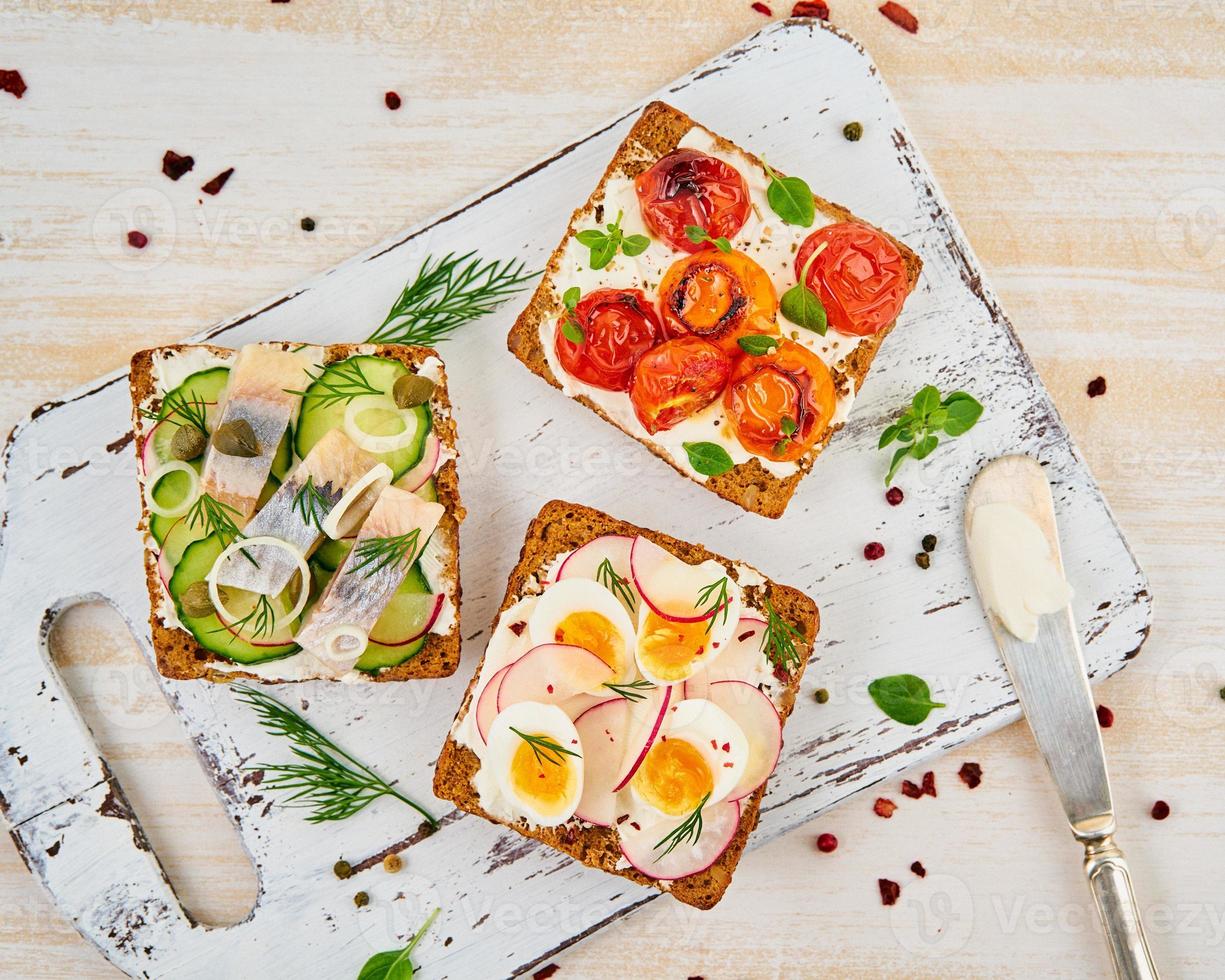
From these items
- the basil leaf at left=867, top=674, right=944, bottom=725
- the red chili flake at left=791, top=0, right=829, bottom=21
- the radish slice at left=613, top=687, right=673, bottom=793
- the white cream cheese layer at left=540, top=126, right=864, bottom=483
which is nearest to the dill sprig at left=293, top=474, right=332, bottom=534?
the white cream cheese layer at left=540, top=126, right=864, bottom=483

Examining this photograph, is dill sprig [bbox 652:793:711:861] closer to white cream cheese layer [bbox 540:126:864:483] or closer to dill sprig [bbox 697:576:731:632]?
dill sprig [bbox 697:576:731:632]

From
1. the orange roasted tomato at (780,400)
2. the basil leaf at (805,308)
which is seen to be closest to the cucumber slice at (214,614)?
the orange roasted tomato at (780,400)

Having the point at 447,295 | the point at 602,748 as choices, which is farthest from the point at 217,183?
the point at 602,748

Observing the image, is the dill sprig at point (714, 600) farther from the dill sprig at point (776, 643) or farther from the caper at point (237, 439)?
the caper at point (237, 439)

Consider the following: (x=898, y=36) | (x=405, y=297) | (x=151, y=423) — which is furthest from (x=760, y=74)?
(x=151, y=423)

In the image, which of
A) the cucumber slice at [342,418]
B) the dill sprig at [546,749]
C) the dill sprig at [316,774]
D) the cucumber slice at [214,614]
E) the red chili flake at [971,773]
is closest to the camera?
the dill sprig at [546,749]

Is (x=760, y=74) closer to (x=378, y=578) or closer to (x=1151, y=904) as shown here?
(x=378, y=578)
